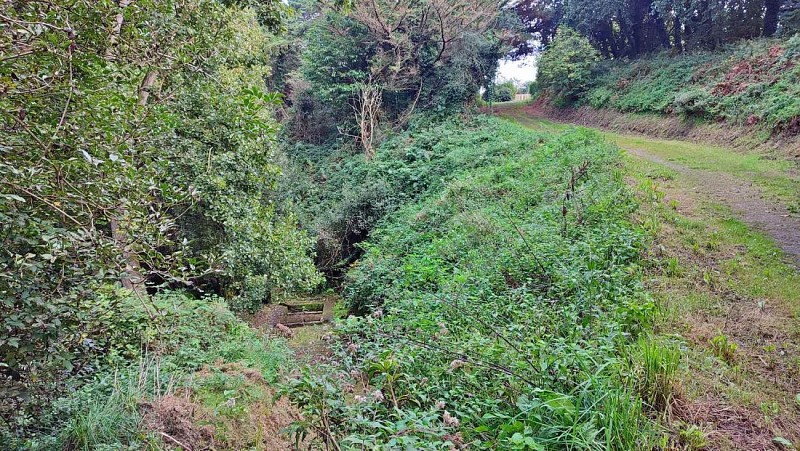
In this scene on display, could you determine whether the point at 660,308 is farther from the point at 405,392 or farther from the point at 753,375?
the point at 405,392

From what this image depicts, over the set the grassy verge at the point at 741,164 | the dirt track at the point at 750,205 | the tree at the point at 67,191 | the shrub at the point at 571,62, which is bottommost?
the dirt track at the point at 750,205

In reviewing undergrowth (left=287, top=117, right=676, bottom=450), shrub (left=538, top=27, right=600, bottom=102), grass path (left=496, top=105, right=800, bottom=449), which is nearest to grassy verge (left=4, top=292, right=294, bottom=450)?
undergrowth (left=287, top=117, right=676, bottom=450)

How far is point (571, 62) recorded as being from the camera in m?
25.6

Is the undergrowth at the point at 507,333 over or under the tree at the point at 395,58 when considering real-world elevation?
under

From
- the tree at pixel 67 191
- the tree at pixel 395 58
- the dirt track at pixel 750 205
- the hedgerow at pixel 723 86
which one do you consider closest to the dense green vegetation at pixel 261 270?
the tree at pixel 67 191

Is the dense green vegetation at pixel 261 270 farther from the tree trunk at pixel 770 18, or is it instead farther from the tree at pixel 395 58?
the tree at pixel 395 58

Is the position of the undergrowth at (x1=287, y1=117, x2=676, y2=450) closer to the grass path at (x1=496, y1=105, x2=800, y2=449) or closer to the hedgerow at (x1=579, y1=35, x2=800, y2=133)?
the grass path at (x1=496, y1=105, x2=800, y2=449)

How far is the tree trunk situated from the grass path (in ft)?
44.2

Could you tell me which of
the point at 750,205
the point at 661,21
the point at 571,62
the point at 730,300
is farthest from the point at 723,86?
the point at 730,300

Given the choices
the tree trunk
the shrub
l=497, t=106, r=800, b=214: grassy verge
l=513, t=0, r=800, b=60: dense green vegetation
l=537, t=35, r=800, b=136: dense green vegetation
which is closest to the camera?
l=497, t=106, r=800, b=214: grassy verge

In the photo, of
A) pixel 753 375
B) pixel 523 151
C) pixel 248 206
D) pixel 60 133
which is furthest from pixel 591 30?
pixel 60 133

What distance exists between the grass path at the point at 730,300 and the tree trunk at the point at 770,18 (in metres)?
13.5

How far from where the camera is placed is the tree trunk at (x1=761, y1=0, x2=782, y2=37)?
57.7 feet

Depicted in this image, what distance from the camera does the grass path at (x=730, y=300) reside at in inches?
119
